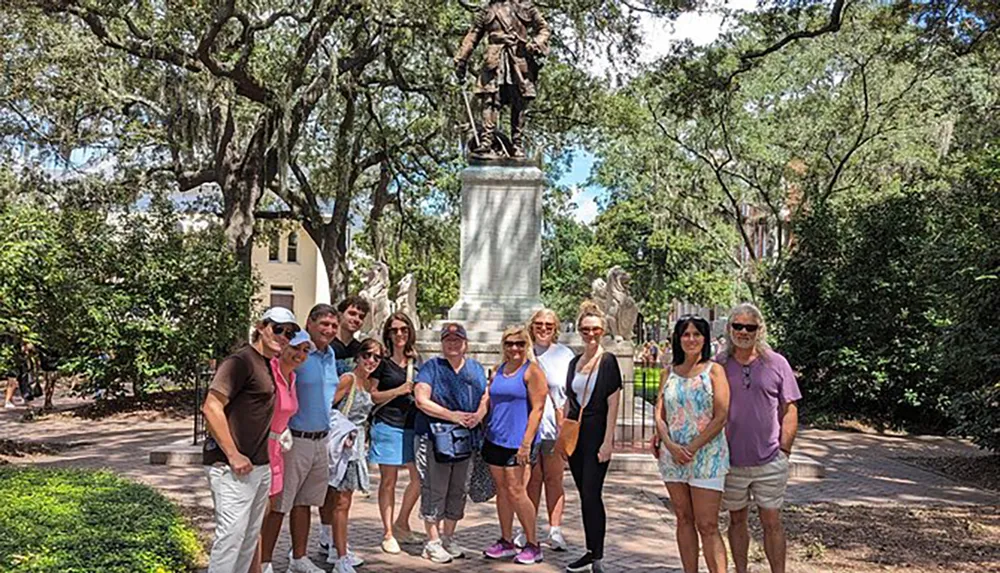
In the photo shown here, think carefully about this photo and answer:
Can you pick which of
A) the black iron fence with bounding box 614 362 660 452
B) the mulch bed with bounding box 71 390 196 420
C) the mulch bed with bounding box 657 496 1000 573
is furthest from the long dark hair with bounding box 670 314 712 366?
the mulch bed with bounding box 71 390 196 420

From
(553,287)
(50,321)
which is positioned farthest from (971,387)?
(553,287)

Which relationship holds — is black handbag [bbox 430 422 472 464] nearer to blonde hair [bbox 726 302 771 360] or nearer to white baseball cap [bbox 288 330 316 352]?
white baseball cap [bbox 288 330 316 352]

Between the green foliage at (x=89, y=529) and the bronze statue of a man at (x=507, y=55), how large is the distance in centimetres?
816

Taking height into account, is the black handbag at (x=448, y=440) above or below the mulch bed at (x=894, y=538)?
above

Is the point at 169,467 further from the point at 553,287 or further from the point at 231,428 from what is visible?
the point at 553,287

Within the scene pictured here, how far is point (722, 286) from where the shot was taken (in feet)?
164

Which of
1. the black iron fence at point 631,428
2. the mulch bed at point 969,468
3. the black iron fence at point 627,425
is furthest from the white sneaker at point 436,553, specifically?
the mulch bed at point 969,468

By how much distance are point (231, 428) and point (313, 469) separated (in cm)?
114

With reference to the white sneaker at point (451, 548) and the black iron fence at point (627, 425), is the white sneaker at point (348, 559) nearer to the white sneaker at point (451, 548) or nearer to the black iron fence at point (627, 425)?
the white sneaker at point (451, 548)

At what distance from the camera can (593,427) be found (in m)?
6.64

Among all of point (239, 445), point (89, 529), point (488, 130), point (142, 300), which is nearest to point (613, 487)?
point (89, 529)

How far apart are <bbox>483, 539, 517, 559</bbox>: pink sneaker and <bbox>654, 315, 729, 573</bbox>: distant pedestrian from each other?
1.57 meters

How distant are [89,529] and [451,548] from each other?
247cm

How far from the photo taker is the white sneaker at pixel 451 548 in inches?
279
